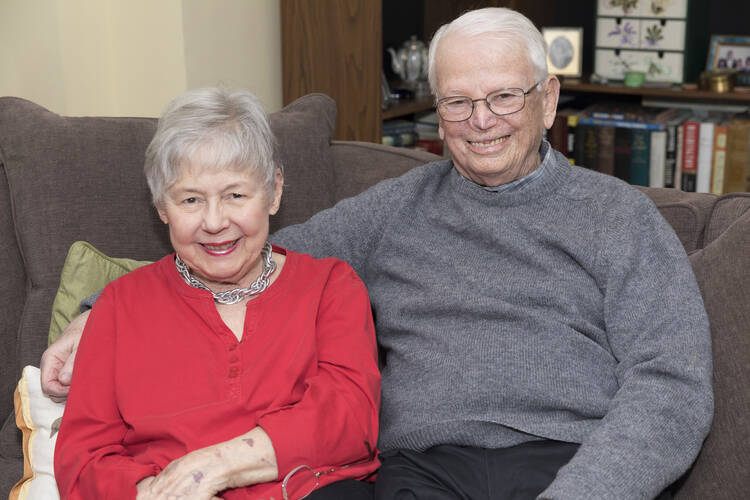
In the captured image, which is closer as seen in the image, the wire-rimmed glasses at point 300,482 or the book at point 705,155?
the wire-rimmed glasses at point 300,482

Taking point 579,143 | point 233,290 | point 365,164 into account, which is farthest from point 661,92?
point 233,290

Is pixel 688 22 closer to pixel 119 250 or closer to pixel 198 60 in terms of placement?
pixel 198 60

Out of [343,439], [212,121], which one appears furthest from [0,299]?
[343,439]

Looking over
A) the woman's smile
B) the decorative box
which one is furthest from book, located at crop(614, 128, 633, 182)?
the woman's smile

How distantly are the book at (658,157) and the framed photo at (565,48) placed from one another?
1.56 ft

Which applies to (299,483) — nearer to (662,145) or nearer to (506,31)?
(506,31)

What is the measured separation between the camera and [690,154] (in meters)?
3.45

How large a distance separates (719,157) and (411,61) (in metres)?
1.27

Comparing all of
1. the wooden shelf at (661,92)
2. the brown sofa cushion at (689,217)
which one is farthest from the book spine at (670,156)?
the brown sofa cushion at (689,217)

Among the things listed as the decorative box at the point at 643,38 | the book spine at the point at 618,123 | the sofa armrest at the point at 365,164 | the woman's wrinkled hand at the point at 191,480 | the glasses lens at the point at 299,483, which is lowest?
the glasses lens at the point at 299,483

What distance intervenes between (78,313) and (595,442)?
39.5 inches

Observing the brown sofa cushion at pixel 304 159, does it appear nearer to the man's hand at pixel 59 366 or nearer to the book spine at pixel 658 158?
the man's hand at pixel 59 366

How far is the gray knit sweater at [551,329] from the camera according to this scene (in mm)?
1337

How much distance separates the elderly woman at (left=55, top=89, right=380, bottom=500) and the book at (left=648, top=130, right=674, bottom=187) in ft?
7.59
